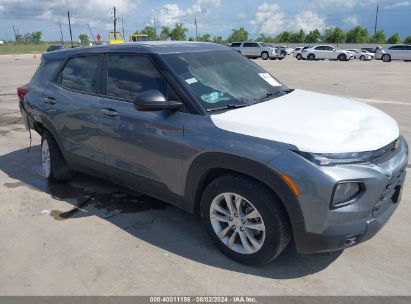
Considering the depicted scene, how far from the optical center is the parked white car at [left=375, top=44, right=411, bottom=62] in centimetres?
3778

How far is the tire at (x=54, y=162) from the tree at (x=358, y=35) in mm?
92377

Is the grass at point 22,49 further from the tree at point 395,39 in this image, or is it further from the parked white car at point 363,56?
the tree at point 395,39

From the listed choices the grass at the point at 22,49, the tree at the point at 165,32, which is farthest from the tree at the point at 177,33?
the grass at the point at 22,49

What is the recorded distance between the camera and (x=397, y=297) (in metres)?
2.90

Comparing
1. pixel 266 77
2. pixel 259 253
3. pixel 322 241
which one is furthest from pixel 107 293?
pixel 266 77

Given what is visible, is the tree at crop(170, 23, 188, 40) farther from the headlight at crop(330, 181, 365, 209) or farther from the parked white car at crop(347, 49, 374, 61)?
the headlight at crop(330, 181, 365, 209)

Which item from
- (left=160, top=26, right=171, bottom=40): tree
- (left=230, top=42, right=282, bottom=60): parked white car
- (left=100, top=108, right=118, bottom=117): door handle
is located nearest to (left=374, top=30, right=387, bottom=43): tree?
(left=160, top=26, right=171, bottom=40): tree

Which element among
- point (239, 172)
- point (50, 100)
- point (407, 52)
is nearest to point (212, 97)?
point (239, 172)

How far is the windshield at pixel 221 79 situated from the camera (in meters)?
3.57

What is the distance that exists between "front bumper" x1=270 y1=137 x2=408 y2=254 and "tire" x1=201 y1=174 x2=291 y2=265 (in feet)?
0.58

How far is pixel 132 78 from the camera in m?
4.00

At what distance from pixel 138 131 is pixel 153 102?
52cm

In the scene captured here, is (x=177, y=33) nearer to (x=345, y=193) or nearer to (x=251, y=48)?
(x=251, y=48)

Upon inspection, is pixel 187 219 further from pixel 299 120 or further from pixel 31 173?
pixel 31 173
